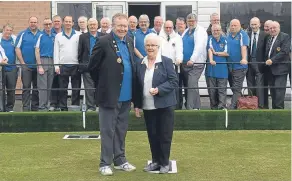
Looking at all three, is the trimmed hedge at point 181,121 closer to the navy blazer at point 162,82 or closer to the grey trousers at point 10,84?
the grey trousers at point 10,84

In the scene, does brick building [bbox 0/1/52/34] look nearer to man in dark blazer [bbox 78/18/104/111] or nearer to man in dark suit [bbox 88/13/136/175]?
man in dark blazer [bbox 78/18/104/111]

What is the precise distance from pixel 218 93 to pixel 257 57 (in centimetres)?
107

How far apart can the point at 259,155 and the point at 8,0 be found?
370 inches

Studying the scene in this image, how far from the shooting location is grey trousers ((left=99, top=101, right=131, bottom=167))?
6.36m

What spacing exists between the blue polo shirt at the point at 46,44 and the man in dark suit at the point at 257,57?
3.93 m

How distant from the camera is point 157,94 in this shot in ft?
20.5

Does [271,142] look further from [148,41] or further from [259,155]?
[148,41]

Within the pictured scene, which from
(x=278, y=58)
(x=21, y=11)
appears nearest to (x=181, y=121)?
(x=278, y=58)

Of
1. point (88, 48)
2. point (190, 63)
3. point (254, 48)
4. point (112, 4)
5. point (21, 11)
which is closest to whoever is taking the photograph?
point (88, 48)

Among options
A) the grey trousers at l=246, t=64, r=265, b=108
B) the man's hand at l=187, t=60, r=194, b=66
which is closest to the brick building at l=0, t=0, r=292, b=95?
the grey trousers at l=246, t=64, r=265, b=108

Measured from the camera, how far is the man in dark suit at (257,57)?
10.7 metres

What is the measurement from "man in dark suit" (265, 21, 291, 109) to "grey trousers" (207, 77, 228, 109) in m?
0.94

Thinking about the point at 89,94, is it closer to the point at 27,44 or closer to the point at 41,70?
the point at 41,70

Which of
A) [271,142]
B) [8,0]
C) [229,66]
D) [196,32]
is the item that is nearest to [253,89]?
[229,66]
